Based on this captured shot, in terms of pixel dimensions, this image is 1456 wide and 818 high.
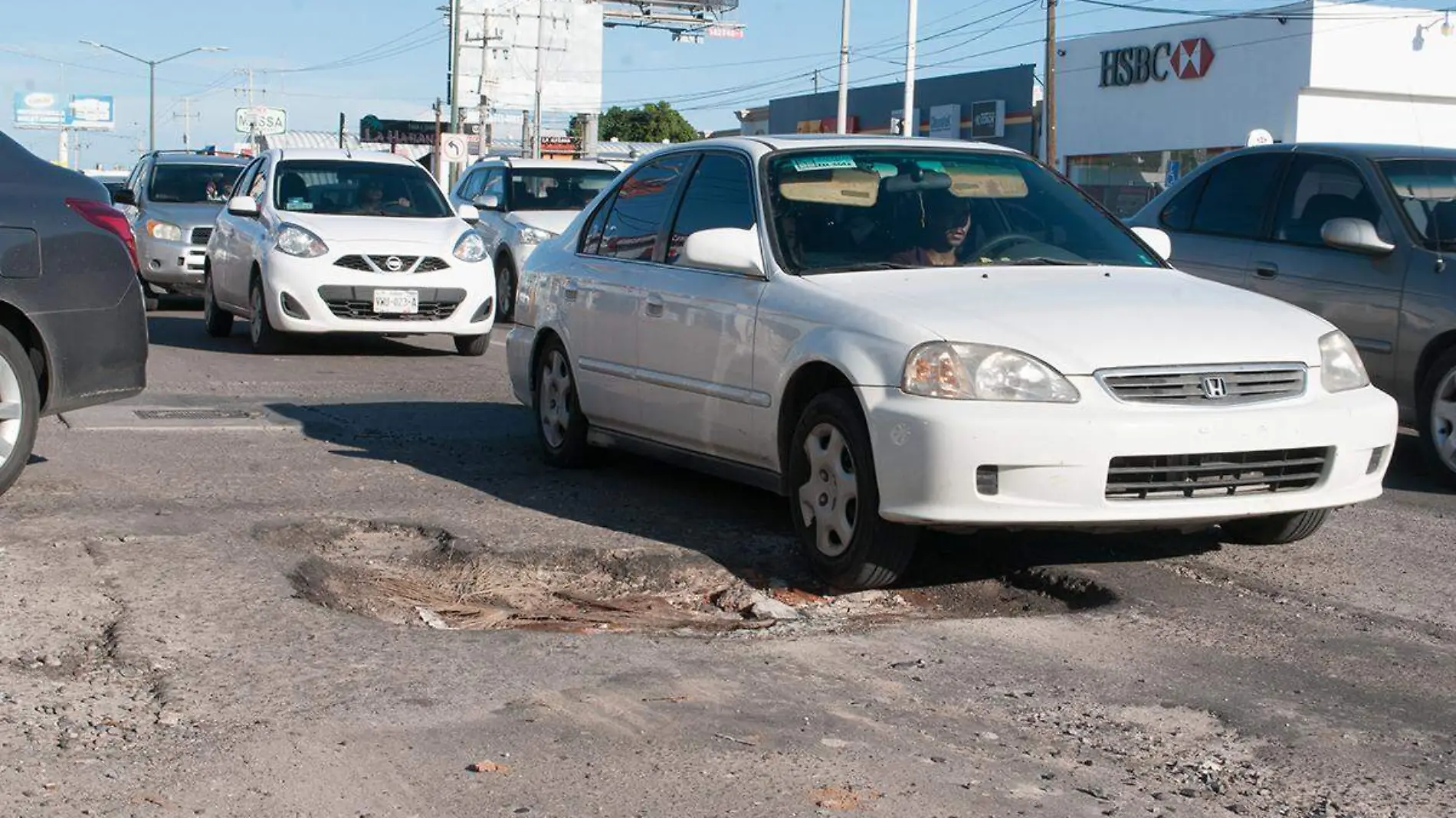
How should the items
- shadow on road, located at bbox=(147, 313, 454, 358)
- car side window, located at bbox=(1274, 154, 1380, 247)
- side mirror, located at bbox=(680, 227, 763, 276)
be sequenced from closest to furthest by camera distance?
side mirror, located at bbox=(680, 227, 763, 276) < car side window, located at bbox=(1274, 154, 1380, 247) < shadow on road, located at bbox=(147, 313, 454, 358)

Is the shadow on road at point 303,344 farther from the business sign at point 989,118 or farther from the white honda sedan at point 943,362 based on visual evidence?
the business sign at point 989,118

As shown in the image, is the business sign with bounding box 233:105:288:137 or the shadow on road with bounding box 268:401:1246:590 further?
the business sign with bounding box 233:105:288:137

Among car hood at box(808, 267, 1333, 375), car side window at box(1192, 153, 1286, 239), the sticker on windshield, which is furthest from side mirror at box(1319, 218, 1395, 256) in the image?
the sticker on windshield

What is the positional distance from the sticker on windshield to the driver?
12.8 inches

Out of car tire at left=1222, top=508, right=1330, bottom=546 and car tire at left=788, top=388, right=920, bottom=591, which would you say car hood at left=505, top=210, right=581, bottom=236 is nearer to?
car tire at left=1222, top=508, right=1330, bottom=546

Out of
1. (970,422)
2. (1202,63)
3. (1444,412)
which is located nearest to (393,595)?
(970,422)

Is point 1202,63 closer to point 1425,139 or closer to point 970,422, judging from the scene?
point 1425,139

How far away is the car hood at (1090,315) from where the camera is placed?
5617 mm

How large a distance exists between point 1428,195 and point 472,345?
8.13 m

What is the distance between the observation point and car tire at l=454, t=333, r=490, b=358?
48.5 ft

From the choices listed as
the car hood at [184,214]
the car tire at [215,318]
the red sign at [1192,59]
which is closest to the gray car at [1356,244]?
the car tire at [215,318]

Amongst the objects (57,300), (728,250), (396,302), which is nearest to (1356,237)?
(728,250)

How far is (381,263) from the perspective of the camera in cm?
A: 1403

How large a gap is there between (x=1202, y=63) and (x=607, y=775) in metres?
41.0
